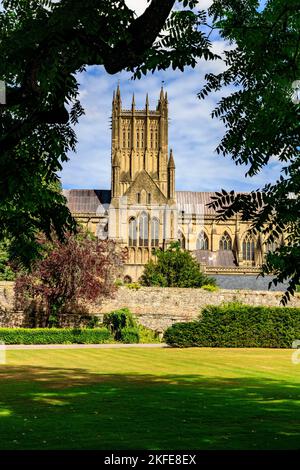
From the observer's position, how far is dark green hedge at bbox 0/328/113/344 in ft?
126

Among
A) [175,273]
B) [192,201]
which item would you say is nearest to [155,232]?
[192,201]

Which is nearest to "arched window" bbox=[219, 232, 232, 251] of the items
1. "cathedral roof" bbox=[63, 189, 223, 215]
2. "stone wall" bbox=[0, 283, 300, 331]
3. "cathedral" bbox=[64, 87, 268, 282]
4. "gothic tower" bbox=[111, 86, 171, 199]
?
"cathedral" bbox=[64, 87, 268, 282]

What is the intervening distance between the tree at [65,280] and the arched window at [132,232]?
52.0 metres

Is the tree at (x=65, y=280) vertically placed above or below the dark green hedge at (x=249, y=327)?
above

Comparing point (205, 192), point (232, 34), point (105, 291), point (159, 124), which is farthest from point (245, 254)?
point (232, 34)

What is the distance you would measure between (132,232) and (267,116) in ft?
293

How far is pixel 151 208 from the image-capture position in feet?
319

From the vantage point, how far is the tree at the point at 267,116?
7352 millimetres

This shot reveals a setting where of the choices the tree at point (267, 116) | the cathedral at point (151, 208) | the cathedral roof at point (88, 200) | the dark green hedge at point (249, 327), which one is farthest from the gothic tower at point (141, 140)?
the tree at point (267, 116)

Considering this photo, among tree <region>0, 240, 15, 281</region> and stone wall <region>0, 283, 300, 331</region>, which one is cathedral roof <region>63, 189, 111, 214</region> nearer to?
tree <region>0, 240, 15, 281</region>

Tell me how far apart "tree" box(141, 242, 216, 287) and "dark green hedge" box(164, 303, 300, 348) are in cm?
2679

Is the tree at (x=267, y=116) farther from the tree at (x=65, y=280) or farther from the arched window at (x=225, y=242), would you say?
the arched window at (x=225, y=242)

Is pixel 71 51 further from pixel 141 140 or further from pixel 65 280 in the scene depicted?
pixel 141 140

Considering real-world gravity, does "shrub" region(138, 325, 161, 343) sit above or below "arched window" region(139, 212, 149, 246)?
below
